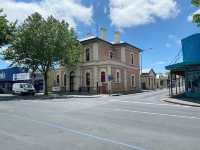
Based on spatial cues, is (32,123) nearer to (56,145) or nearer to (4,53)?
(56,145)

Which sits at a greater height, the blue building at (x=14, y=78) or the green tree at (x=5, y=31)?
the green tree at (x=5, y=31)

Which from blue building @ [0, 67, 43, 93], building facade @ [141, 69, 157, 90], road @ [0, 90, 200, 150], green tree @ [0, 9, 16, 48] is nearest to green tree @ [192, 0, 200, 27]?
road @ [0, 90, 200, 150]

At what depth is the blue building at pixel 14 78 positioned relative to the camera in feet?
190

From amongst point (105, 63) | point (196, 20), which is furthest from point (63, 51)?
point (196, 20)

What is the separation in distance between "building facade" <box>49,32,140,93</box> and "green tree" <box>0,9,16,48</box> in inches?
520

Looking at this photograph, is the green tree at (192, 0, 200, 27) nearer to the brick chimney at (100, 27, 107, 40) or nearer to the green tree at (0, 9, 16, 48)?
the green tree at (0, 9, 16, 48)

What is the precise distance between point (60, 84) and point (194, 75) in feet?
86.5

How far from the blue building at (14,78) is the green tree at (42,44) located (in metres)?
16.5

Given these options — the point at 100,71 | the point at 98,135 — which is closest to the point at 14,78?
the point at 100,71

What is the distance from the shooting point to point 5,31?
116 ft

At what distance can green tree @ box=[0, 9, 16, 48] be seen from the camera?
3431 centimetres

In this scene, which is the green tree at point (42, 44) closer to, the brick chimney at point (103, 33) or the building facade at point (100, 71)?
the building facade at point (100, 71)

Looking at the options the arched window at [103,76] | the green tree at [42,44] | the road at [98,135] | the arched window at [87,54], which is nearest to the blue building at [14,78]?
the arched window at [87,54]

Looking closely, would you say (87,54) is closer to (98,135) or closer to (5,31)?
(5,31)
